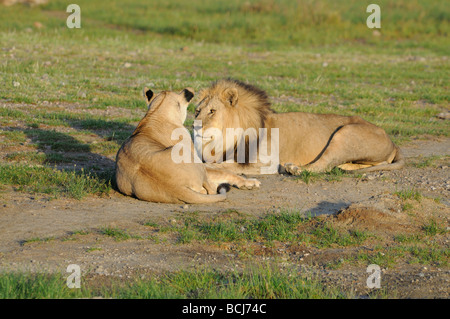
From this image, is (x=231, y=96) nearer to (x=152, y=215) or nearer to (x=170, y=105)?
(x=170, y=105)

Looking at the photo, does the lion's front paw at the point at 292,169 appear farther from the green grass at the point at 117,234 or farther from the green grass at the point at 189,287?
the green grass at the point at 189,287

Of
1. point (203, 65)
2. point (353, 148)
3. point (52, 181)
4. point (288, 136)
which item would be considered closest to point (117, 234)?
point (52, 181)

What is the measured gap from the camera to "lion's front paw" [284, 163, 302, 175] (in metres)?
6.46

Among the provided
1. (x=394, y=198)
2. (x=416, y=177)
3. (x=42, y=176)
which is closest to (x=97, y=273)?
(x=42, y=176)

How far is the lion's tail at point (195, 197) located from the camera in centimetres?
530

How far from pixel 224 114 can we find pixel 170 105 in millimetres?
680

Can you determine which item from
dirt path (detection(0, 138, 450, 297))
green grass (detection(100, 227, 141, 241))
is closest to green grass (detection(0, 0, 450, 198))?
dirt path (detection(0, 138, 450, 297))

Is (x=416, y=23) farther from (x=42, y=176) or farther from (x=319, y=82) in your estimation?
(x=42, y=176)

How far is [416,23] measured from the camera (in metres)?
21.4

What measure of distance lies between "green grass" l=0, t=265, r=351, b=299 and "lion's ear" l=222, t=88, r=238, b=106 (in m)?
2.79

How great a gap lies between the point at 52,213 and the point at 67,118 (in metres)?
3.72

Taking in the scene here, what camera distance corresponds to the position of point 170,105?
19.7 feet

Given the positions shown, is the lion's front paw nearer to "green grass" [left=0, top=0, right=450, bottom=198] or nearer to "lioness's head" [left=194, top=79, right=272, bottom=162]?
"green grass" [left=0, top=0, right=450, bottom=198]

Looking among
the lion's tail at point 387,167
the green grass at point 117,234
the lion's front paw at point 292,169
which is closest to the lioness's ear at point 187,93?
the lion's front paw at point 292,169
